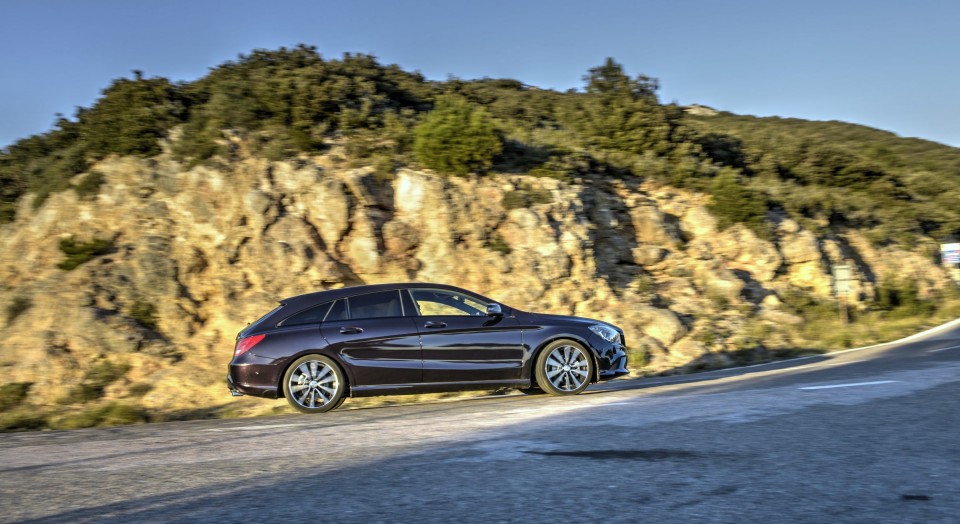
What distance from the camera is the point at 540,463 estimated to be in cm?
573

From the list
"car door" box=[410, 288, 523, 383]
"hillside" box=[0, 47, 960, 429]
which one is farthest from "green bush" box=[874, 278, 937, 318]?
"car door" box=[410, 288, 523, 383]

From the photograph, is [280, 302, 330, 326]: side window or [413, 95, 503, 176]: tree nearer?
[280, 302, 330, 326]: side window

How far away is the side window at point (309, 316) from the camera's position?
10430 millimetres

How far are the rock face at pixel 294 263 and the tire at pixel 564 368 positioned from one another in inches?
252

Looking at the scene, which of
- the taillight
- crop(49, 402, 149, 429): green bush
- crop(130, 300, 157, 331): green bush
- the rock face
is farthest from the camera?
crop(130, 300, 157, 331): green bush

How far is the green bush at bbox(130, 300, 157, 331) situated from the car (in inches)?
272

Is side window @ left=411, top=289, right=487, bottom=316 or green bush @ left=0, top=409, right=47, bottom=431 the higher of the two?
side window @ left=411, top=289, right=487, bottom=316

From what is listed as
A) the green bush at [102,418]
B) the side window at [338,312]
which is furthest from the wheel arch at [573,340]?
the green bush at [102,418]

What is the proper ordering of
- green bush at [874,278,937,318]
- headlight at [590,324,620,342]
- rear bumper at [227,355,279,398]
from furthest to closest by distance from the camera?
1. green bush at [874,278,937,318]
2. headlight at [590,324,620,342]
3. rear bumper at [227,355,279,398]

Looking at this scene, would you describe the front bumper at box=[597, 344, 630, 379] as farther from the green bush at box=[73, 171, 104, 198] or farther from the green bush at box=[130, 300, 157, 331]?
the green bush at box=[73, 171, 104, 198]

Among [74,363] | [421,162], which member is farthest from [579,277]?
[74,363]

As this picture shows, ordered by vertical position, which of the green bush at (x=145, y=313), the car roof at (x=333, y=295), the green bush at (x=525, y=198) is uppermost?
the green bush at (x=525, y=198)

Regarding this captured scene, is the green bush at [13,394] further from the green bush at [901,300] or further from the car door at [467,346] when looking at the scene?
the green bush at [901,300]

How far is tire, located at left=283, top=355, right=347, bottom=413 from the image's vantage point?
10.2 m
